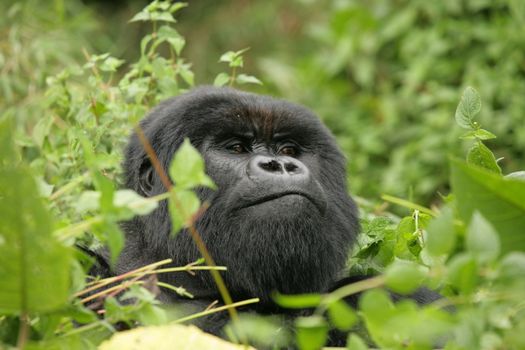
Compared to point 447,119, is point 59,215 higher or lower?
higher

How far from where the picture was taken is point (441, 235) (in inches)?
59.9

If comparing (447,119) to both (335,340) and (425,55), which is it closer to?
(425,55)

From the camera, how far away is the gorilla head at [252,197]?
99.6 inches

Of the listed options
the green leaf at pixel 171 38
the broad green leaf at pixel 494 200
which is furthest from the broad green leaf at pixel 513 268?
the green leaf at pixel 171 38

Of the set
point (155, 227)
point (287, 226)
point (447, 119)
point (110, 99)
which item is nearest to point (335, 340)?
point (287, 226)

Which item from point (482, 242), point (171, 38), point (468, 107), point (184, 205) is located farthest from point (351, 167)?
point (482, 242)

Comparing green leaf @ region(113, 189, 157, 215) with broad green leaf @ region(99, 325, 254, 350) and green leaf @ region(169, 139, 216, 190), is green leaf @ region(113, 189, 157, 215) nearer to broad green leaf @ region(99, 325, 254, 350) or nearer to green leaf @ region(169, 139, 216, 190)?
green leaf @ region(169, 139, 216, 190)

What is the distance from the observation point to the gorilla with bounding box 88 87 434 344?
99.6 inches

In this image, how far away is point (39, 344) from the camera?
1.64m

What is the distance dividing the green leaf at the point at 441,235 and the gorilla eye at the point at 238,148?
1272mm

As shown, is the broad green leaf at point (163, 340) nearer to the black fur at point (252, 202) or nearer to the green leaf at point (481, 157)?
the black fur at point (252, 202)

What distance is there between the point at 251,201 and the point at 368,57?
4.52m

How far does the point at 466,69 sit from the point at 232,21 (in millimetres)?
2321

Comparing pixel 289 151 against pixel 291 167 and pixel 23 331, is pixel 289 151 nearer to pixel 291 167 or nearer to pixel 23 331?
pixel 291 167
